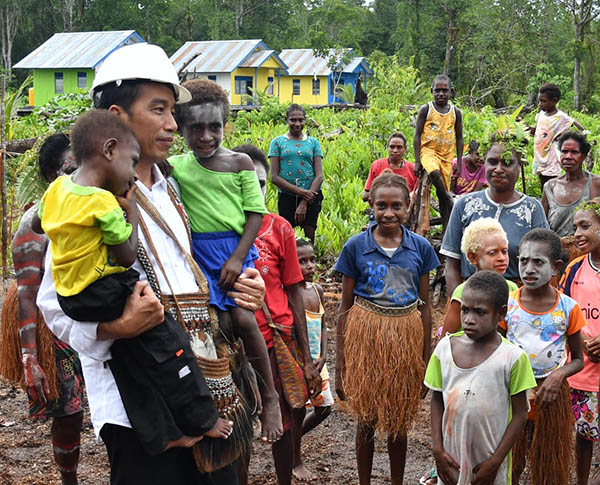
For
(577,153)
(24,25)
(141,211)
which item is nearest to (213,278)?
(141,211)

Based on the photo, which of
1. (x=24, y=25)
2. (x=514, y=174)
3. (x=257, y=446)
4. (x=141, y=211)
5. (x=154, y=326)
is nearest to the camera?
(x=154, y=326)

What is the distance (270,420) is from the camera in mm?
2893

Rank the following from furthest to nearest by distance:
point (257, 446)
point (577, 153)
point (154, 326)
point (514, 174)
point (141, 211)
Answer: point (577, 153) → point (257, 446) → point (514, 174) → point (141, 211) → point (154, 326)

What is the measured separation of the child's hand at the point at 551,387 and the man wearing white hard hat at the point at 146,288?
1915 mm

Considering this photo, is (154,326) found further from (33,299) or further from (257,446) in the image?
(257,446)

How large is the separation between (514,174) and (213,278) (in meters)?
2.49

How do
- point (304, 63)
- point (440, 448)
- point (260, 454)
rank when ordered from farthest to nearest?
1. point (304, 63)
2. point (260, 454)
3. point (440, 448)

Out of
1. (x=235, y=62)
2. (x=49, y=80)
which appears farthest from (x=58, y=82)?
(x=235, y=62)

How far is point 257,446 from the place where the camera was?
5.05 metres

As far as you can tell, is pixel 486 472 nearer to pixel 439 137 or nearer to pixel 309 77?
pixel 439 137

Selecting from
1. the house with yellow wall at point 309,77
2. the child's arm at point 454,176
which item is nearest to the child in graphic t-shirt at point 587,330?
the child's arm at point 454,176

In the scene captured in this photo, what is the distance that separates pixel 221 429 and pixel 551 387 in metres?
2.02

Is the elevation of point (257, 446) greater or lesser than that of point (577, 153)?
lesser

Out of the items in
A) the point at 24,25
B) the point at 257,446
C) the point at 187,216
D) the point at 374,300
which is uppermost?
the point at 24,25
